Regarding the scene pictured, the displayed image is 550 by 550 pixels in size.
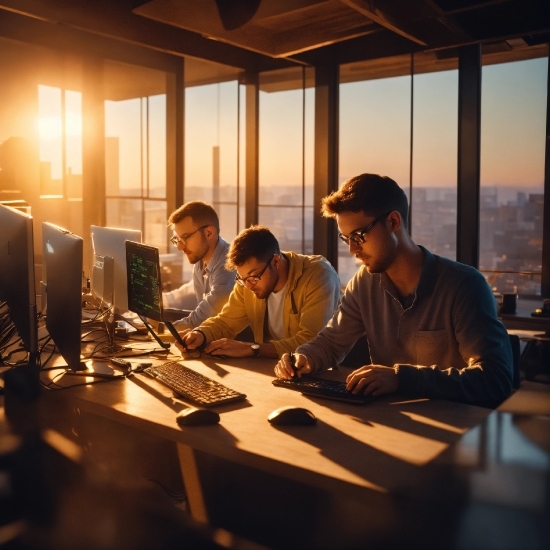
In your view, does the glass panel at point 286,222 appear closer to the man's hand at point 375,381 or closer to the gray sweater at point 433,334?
the gray sweater at point 433,334

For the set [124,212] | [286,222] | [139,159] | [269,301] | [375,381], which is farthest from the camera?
[124,212]

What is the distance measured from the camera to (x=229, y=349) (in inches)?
107

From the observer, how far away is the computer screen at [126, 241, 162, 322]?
9.09ft

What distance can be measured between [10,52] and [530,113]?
387 centimetres

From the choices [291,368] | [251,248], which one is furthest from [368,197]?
[251,248]

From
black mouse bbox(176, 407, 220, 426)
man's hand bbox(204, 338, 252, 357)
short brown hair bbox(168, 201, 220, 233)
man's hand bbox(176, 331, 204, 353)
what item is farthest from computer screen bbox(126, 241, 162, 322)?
black mouse bbox(176, 407, 220, 426)

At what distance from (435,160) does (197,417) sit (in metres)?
3.90

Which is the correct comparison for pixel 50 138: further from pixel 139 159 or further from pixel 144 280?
pixel 144 280

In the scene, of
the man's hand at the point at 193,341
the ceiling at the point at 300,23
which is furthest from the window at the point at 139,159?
the man's hand at the point at 193,341

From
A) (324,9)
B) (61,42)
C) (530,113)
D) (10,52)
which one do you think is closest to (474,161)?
(530,113)

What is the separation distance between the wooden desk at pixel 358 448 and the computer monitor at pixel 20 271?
0.25 m

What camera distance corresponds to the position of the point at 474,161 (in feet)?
15.6

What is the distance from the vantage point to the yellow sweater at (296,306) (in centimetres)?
298

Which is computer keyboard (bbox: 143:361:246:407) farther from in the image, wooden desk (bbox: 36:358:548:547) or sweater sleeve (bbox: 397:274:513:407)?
sweater sleeve (bbox: 397:274:513:407)
